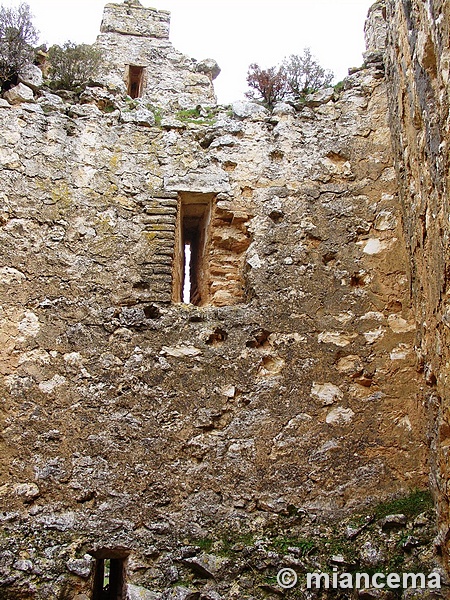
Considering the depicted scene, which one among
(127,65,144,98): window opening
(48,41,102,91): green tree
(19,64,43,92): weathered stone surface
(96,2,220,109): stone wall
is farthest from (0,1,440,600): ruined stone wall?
(127,65,144,98): window opening

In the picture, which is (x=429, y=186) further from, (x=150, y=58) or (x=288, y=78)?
(x=150, y=58)

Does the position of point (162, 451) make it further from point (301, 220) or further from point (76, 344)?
point (301, 220)

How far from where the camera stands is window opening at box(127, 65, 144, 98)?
28.0 feet

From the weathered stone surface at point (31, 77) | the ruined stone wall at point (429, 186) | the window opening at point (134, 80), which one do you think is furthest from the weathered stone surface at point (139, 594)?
the window opening at point (134, 80)

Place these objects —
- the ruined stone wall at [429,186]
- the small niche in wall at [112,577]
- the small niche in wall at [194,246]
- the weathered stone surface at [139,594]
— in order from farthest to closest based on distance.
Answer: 1. the small niche in wall at [194,246]
2. the small niche in wall at [112,577]
3. the weathered stone surface at [139,594]
4. the ruined stone wall at [429,186]

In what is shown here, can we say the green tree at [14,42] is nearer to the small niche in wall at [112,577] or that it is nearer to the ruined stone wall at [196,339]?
the ruined stone wall at [196,339]

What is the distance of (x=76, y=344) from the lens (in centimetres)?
468

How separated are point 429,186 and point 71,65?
4506 mm

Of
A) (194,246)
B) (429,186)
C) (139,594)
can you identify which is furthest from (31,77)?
(139,594)

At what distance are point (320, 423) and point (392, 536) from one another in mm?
900

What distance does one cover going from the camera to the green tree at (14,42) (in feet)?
18.7

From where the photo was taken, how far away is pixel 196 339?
483 cm

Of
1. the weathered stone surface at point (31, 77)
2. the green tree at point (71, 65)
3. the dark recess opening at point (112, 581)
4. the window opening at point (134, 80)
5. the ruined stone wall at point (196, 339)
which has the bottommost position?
the dark recess opening at point (112, 581)

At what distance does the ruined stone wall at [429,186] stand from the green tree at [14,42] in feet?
11.1
